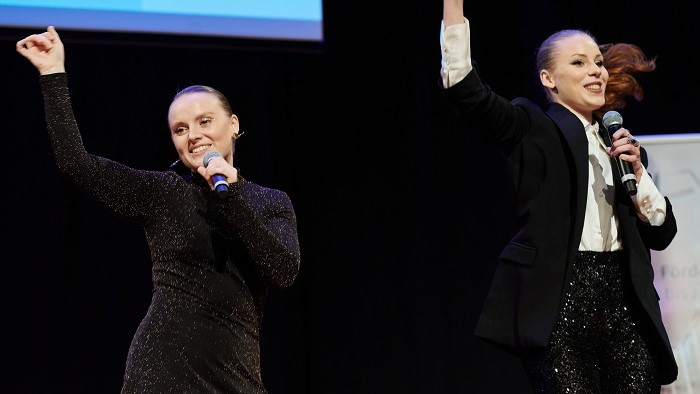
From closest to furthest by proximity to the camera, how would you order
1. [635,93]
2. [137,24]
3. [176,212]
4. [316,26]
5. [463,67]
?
[176,212], [463,67], [635,93], [137,24], [316,26]

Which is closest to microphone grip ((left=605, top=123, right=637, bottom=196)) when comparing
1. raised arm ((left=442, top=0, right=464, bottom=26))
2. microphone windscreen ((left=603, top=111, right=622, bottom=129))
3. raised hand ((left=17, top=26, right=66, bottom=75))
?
microphone windscreen ((left=603, top=111, right=622, bottom=129))

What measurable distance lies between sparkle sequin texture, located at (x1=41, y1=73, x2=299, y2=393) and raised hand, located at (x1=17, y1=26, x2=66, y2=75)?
0.08ft

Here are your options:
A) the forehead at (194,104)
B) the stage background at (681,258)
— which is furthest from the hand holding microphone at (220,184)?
the stage background at (681,258)

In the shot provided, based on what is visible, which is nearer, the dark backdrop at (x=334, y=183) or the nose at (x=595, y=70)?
the nose at (x=595, y=70)

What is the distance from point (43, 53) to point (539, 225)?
1.24 meters

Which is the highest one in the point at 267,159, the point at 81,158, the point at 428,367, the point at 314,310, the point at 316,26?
the point at 81,158

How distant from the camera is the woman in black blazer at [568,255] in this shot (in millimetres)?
2162

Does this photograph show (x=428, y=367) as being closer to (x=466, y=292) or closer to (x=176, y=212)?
(x=466, y=292)

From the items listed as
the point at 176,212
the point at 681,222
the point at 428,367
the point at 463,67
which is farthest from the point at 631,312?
the point at 428,367

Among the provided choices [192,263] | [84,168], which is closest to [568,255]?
[192,263]

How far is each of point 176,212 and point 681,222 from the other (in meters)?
1.88

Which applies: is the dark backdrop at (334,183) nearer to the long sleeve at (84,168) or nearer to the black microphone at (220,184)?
the long sleeve at (84,168)

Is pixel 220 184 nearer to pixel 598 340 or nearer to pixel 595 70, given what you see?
pixel 598 340

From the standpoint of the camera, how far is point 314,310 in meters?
3.68
